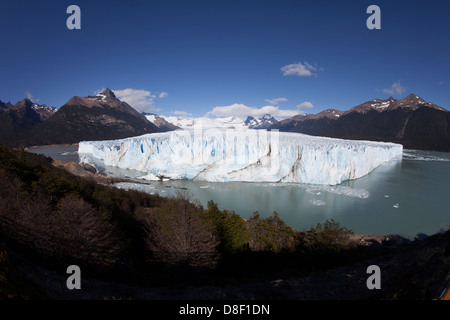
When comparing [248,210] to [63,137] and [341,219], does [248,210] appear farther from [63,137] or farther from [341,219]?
[63,137]

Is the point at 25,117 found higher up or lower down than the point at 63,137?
higher up

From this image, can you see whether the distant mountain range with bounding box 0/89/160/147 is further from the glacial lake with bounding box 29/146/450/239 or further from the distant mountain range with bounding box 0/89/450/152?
the glacial lake with bounding box 29/146/450/239

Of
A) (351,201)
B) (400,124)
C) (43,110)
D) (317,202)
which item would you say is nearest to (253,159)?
(317,202)

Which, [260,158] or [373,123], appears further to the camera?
[373,123]
